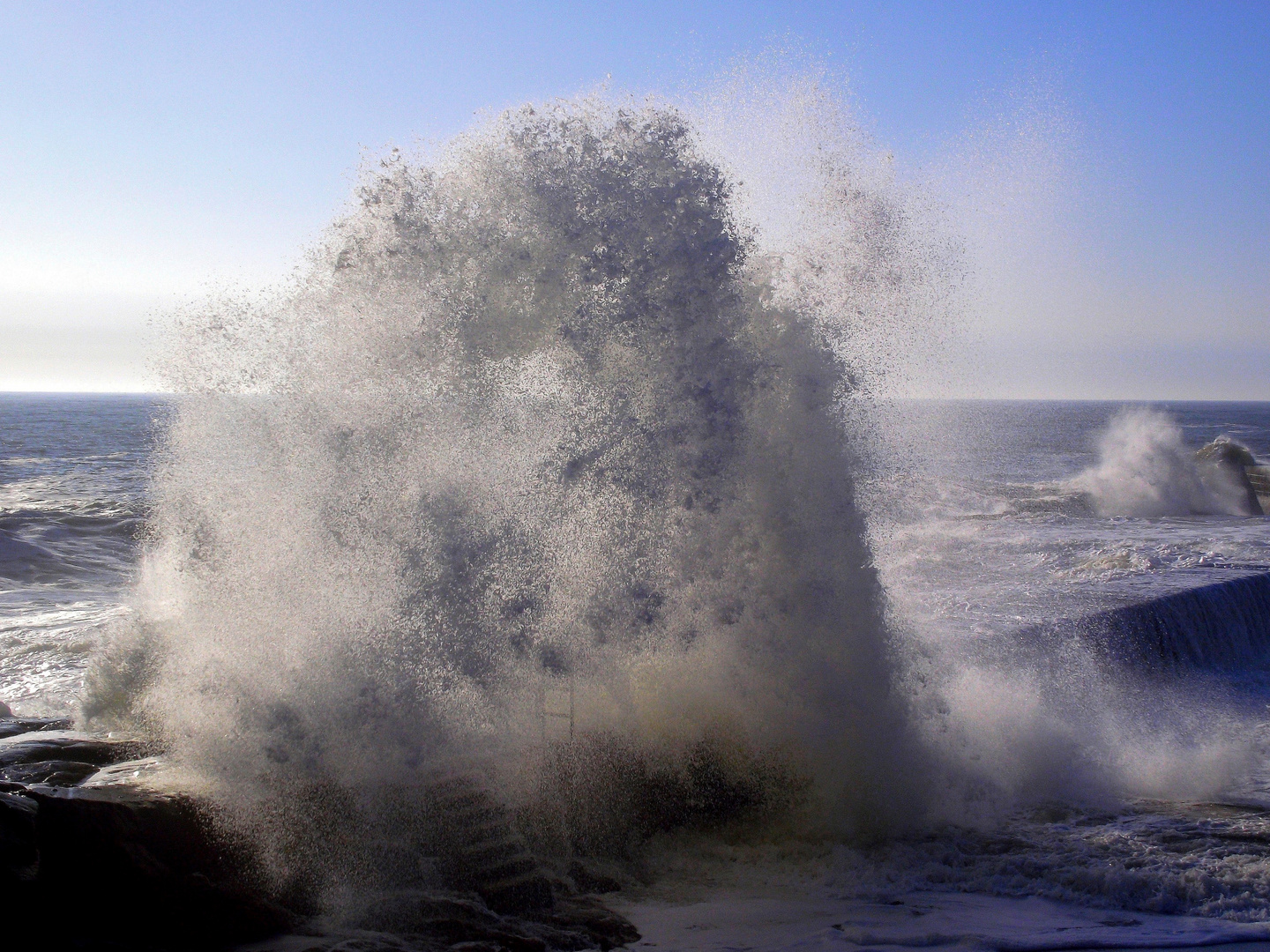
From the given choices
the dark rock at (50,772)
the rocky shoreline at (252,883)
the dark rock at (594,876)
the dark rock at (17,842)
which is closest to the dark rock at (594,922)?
the rocky shoreline at (252,883)

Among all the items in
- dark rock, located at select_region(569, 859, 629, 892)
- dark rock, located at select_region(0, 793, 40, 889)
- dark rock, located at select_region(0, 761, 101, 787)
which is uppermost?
dark rock, located at select_region(0, 793, 40, 889)

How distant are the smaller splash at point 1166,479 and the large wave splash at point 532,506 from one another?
51.4ft

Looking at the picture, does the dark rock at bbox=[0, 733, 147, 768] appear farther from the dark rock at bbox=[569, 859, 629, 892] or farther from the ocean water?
the dark rock at bbox=[569, 859, 629, 892]

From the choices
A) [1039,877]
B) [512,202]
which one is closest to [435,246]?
[512,202]

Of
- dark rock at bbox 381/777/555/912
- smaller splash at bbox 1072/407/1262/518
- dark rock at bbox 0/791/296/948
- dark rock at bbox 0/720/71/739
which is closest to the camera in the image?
dark rock at bbox 0/791/296/948

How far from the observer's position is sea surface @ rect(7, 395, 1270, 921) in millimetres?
4895

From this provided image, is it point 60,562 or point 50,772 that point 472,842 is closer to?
point 50,772

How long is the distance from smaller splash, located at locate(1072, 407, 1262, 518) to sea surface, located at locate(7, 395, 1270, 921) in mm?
105

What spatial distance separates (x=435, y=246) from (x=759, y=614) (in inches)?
118

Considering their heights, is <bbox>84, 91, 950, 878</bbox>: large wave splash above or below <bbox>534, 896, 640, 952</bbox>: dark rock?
above

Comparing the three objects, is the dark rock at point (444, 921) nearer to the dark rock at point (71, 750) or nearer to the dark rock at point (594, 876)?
the dark rock at point (594, 876)

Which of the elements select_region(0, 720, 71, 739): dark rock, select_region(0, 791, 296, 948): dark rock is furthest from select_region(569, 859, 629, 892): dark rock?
select_region(0, 720, 71, 739): dark rock

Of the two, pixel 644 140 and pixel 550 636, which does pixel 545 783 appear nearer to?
pixel 550 636

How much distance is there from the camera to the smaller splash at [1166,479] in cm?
1930
